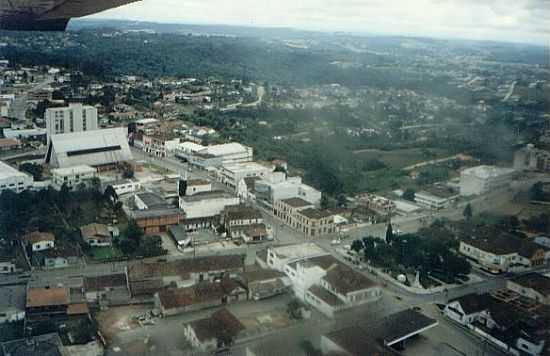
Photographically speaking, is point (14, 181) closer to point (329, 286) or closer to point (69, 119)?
point (69, 119)

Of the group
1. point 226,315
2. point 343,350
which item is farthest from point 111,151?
point 343,350

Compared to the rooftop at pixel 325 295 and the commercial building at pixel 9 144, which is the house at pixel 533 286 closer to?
the rooftop at pixel 325 295

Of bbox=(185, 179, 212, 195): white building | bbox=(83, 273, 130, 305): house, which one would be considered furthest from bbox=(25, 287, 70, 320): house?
bbox=(185, 179, 212, 195): white building

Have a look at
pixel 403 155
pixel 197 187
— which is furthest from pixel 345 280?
pixel 403 155

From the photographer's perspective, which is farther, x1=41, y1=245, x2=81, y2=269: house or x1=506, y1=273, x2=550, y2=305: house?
x1=41, y1=245, x2=81, y2=269: house

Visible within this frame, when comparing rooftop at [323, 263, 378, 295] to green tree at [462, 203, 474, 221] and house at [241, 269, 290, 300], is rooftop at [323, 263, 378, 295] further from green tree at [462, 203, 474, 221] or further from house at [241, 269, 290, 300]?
green tree at [462, 203, 474, 221]
